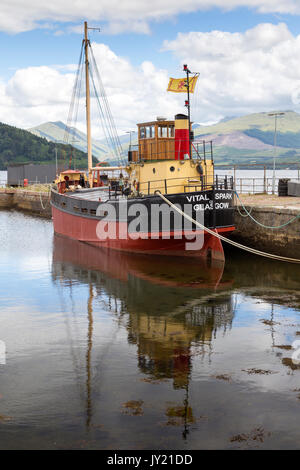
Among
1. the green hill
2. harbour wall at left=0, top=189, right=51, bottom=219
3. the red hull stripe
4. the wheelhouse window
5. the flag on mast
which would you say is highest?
the green hill

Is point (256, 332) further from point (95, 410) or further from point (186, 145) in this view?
point (186, 145)

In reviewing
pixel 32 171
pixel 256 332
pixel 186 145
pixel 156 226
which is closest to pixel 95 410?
pixel 256 332

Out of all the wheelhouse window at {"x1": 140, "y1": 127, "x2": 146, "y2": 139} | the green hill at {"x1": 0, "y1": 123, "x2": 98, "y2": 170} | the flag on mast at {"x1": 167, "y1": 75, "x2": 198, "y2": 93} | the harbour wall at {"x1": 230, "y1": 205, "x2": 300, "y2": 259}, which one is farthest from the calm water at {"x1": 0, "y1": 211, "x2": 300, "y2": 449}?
the green hill at {"x1": 0, "y1": 123, "x2": 98, "y2": 170}

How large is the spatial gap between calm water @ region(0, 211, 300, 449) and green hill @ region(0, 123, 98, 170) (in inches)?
6125

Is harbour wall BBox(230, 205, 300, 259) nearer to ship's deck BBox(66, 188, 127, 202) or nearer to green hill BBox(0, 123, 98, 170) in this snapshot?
ship's deck BBox(66, 188, 127, 202)

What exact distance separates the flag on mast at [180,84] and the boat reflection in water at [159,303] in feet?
27.2

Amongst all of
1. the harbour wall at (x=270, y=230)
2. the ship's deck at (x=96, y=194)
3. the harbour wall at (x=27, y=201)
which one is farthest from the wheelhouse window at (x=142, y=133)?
the harbour wall at (x=27, y=201)

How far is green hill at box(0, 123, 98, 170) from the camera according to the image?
572ft

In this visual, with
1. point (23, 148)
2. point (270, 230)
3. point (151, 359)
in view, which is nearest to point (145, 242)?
point (270, 230)

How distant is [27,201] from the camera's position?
52.0m

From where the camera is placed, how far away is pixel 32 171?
70.4 metres

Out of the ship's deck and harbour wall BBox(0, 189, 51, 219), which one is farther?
harbour wall BBox(0, 189, 51, 219)

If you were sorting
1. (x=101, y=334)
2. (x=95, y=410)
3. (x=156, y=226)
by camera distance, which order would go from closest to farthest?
(x=95, y=410)
(x=101, y=334)
(x=156, y=226)
